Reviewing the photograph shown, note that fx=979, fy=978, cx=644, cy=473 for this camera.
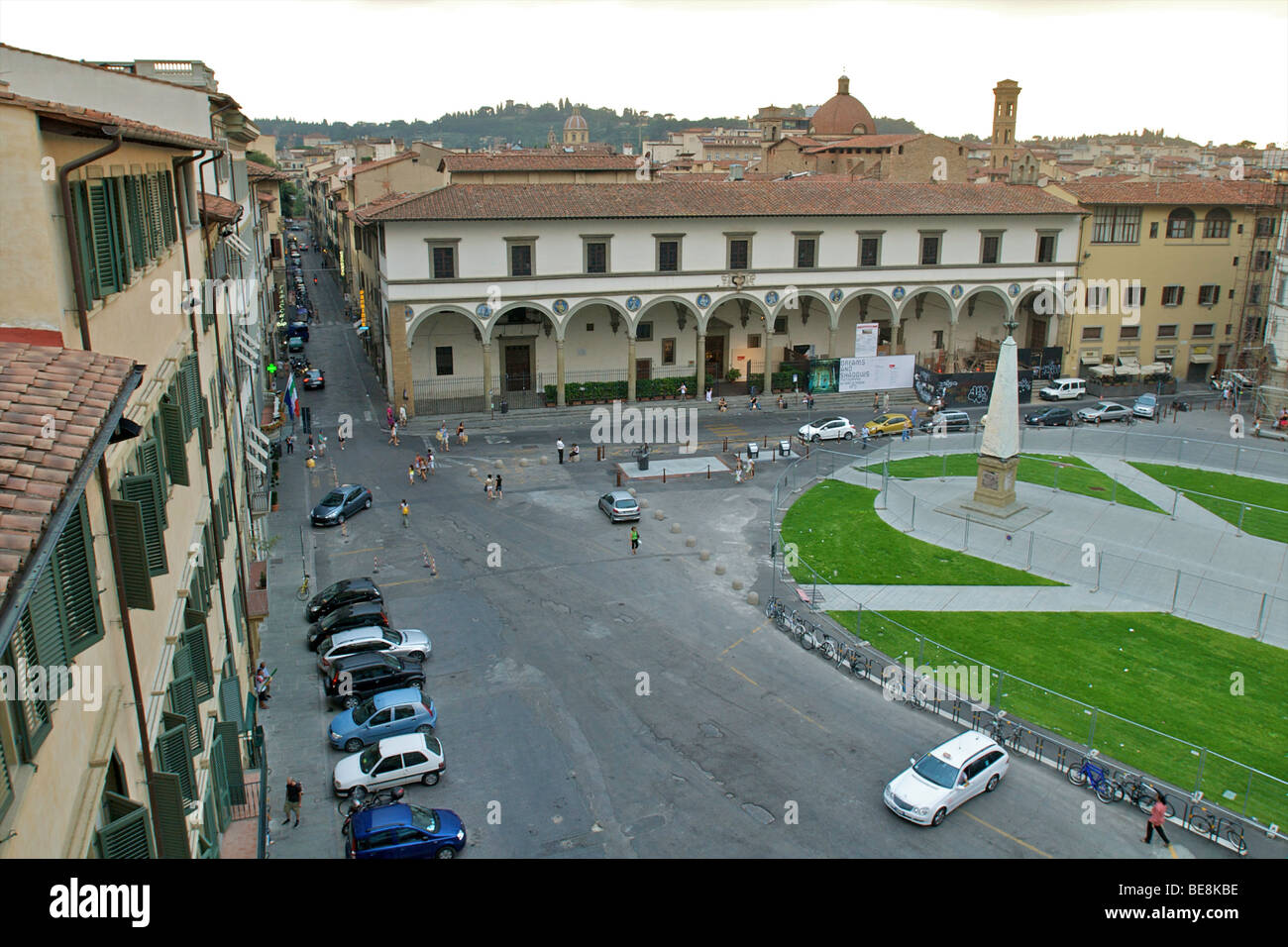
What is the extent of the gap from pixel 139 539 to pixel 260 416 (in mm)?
32824

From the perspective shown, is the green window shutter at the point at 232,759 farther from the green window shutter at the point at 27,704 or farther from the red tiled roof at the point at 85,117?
the green window shutter at the point at 27,704

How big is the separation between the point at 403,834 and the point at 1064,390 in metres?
51.8

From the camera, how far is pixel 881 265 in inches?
2292

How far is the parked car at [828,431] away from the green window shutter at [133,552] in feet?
135

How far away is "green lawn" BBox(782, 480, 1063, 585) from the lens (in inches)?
1243

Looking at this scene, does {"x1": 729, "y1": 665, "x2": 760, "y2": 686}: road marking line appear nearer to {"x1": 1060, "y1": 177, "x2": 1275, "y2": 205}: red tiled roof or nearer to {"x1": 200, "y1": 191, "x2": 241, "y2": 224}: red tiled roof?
{"x1": 200, "y1": 191, "x2": 241, "y2": 224}: red tiled roof

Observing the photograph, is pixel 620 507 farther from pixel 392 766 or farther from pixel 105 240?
pixel 105 240

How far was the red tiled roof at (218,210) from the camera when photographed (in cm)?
2122

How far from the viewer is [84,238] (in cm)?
923

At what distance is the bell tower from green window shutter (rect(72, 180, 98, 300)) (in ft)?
259

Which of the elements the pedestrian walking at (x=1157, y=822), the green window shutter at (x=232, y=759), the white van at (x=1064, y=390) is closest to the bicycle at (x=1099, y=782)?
the pedestrian walking at (x=1157, y=822)

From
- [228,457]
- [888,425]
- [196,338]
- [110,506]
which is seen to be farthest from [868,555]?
[110,506]

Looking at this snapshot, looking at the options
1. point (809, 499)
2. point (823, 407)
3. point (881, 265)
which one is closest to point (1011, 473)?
point (809, 499)
